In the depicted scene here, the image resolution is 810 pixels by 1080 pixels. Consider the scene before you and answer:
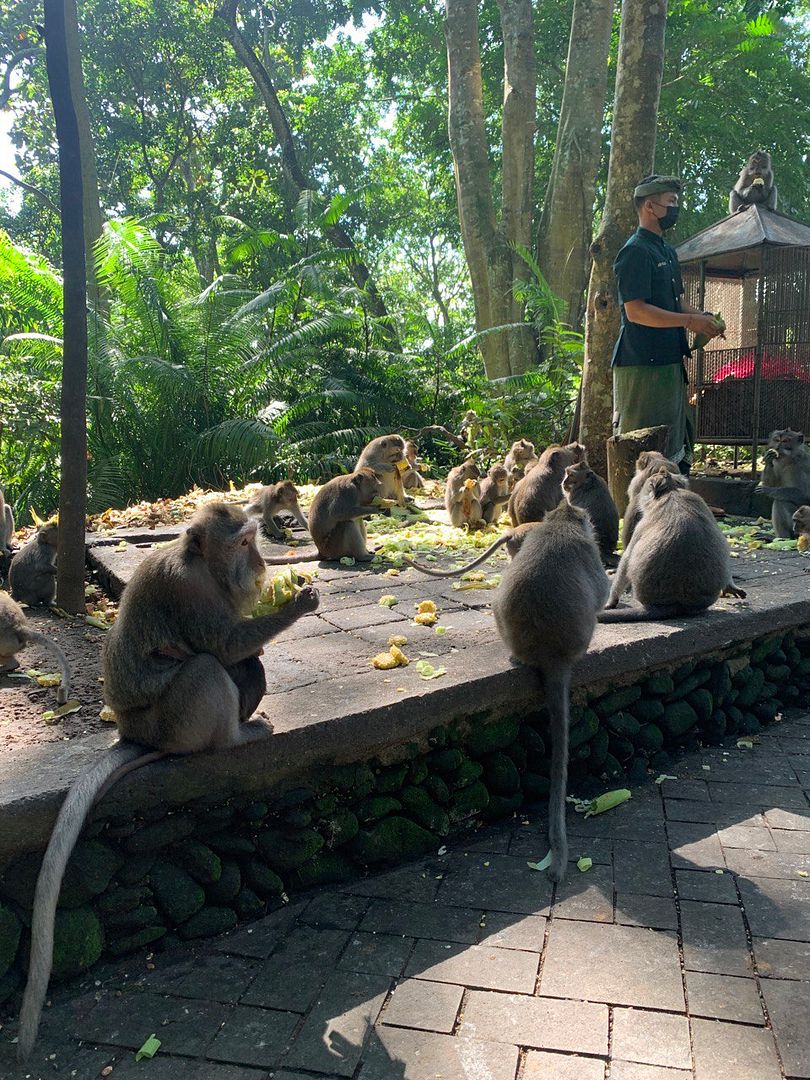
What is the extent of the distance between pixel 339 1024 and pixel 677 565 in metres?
3.15

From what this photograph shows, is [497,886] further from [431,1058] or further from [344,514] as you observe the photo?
[344,514]

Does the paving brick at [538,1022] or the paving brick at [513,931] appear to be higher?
the paving brick at [513,931]

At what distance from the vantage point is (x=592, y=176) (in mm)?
13867

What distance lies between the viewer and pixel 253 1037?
2.64 metres

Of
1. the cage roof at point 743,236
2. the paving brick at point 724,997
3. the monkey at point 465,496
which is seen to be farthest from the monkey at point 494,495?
the paving brick at point 724,997

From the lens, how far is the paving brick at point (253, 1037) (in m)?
2.56

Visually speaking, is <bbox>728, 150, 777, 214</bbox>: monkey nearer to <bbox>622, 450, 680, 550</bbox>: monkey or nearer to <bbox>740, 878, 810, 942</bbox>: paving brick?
<bbox>622, 450, 680, 550</bbox>: monkey

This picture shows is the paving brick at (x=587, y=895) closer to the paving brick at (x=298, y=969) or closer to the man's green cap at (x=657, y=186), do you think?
the paving brick at (x=298, y=969)

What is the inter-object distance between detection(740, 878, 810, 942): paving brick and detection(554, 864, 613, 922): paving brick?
51 centimetres

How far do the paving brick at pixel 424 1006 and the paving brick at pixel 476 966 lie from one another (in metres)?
0.05

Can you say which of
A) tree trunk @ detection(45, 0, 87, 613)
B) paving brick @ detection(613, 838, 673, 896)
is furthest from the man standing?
paving brick @ detection(613, 838, 673, 896)

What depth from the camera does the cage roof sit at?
8.78 m

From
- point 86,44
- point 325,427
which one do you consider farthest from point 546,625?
point 86,44

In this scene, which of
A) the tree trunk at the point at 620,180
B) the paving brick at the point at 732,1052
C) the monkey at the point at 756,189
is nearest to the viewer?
the paving brick at the point at 732,1052
